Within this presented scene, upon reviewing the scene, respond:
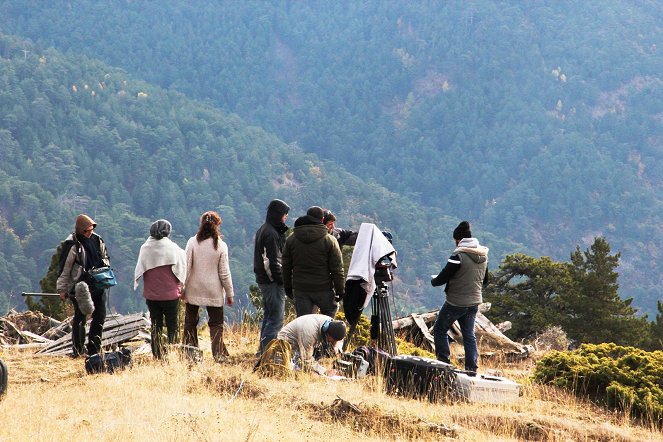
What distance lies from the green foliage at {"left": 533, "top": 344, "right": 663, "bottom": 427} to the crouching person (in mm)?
2443

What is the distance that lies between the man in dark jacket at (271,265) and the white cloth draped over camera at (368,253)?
2.72 feet

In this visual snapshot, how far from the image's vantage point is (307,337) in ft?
28.8

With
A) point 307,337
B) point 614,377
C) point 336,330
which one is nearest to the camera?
point 336,330

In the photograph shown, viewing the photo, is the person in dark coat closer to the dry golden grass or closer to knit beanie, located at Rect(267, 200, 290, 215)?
the dry golden grass

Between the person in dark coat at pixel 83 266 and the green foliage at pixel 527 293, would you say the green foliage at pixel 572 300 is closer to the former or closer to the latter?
the green foliage at pixel 527 293

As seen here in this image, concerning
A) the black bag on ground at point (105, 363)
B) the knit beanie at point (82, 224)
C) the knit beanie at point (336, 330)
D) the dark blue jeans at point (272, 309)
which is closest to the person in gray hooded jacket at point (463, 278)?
the knit beanie at point (336, 330)

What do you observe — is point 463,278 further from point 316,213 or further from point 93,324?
point 93,324

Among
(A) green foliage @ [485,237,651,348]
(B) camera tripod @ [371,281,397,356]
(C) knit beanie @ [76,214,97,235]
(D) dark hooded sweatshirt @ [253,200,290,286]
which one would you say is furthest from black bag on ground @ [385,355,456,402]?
(A) green foliage @ [485,237,651,348]

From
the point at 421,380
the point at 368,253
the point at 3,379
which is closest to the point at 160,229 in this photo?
the point at 368,253

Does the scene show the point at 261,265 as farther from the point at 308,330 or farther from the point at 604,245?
the point at 604,245

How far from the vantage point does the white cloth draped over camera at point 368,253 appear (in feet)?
29.6

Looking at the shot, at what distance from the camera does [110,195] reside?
18525cm

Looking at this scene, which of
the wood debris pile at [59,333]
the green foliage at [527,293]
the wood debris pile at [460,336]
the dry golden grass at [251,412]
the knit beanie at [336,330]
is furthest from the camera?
the green foliage at [527,293]

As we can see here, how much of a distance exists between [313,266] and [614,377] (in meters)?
3.20
